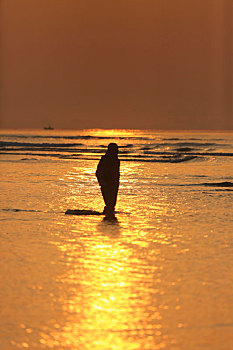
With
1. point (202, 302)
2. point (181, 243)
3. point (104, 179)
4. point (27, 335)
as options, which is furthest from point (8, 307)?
point (104, 179)

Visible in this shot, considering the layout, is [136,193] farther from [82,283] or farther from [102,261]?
[82,283]

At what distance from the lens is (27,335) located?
19.2ft

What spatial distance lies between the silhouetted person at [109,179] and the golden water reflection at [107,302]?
522 centimetres

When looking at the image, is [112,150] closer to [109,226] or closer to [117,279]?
[109,226]

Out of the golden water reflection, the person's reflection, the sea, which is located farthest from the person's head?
the golden water reflection

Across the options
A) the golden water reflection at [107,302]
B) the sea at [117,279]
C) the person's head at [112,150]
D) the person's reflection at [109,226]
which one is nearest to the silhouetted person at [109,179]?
the person's head at [112,150]

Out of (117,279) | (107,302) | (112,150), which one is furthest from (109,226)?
(107,302)

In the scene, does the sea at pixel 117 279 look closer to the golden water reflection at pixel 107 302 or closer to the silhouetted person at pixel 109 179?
the golden water reflection at pixel 107 302

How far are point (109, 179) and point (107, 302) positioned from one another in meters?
8.97

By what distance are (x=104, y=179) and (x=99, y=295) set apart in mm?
8681

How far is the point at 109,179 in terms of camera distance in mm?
15797

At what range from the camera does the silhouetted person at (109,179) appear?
51.5 ft

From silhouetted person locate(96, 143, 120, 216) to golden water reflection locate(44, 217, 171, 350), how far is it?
5.22 meters

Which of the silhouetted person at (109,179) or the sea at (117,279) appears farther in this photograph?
the silhouetted person at (109,179)
